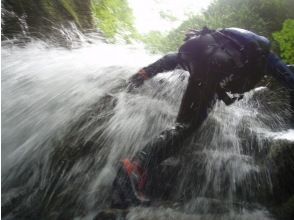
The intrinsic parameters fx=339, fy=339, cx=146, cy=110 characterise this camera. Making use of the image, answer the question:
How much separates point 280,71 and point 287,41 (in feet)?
16.9

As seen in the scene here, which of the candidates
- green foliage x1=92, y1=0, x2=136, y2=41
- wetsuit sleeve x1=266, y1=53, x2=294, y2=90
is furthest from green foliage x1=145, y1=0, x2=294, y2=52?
wetsuit sleeve x1=266, y1=53, x2=294, y2=90

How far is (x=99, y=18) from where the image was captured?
8070 mm

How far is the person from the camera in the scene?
352 cm

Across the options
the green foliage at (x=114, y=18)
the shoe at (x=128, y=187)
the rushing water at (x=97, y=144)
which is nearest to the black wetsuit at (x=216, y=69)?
the shoe at (x=128, y=187)

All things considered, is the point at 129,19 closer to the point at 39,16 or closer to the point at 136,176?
the point at 39,16

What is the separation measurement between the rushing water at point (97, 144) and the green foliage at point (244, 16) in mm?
4990

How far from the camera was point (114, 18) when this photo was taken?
8.69 meters

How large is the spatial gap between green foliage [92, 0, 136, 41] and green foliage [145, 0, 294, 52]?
211 cm

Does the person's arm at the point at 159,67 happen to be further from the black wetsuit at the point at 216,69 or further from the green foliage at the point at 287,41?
the green foliage at the point at 287,41

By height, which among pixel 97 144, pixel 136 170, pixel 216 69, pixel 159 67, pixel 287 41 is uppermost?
pixel 216 69

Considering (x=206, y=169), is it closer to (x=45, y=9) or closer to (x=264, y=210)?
(x=264, y=210)

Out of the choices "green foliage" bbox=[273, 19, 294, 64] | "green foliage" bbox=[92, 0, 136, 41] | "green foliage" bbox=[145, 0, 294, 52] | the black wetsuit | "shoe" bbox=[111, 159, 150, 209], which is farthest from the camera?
"green foliage" bbox=[145, 0, 294, 52]

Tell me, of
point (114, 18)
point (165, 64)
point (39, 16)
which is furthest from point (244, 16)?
point (165, 64)

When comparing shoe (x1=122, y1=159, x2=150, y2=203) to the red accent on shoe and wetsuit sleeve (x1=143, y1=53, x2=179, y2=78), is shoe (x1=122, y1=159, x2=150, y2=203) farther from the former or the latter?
wetsuit sleeve (x1=143, y1=53, x2=179, y2=78)
